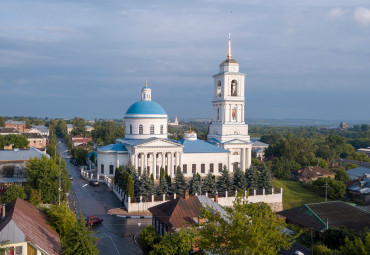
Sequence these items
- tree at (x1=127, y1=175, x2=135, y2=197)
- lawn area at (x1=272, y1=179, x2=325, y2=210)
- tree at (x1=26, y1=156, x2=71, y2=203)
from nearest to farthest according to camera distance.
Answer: tree at (x1=26, y1=156, x2=71, y2=203), tree at (x1=127, y1=175, x2=135, y2=197), lawn area at (x1=272, y1=179, x2=325, y2=210)

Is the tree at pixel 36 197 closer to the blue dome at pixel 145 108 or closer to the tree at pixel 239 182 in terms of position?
the tree at pixel 239 182

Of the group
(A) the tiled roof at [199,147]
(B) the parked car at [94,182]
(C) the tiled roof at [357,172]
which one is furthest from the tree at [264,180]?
(C) the tiled roof at [357,172]

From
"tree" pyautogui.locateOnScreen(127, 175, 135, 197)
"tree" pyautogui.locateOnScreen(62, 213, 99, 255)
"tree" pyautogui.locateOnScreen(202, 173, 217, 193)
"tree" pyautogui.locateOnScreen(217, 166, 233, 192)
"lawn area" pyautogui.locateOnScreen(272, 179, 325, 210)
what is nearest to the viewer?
"tree" pyautogui.locateOnScreen(62, 213, 99, 255)

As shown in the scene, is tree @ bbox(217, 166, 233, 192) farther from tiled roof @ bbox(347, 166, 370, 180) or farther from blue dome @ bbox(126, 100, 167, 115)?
tiled roof @ bbox(347, 166, 370, 180)

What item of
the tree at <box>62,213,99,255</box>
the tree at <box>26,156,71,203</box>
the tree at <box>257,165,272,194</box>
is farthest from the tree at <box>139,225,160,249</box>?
the tree at <box>257,165,272,194</box>

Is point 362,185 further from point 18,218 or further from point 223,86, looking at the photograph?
point 18,218

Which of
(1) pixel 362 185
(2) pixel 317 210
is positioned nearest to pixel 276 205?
(2) pixel 317 210

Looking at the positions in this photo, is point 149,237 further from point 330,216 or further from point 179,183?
point 330,216

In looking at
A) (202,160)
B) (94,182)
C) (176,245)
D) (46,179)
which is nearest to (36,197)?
(46,179)
